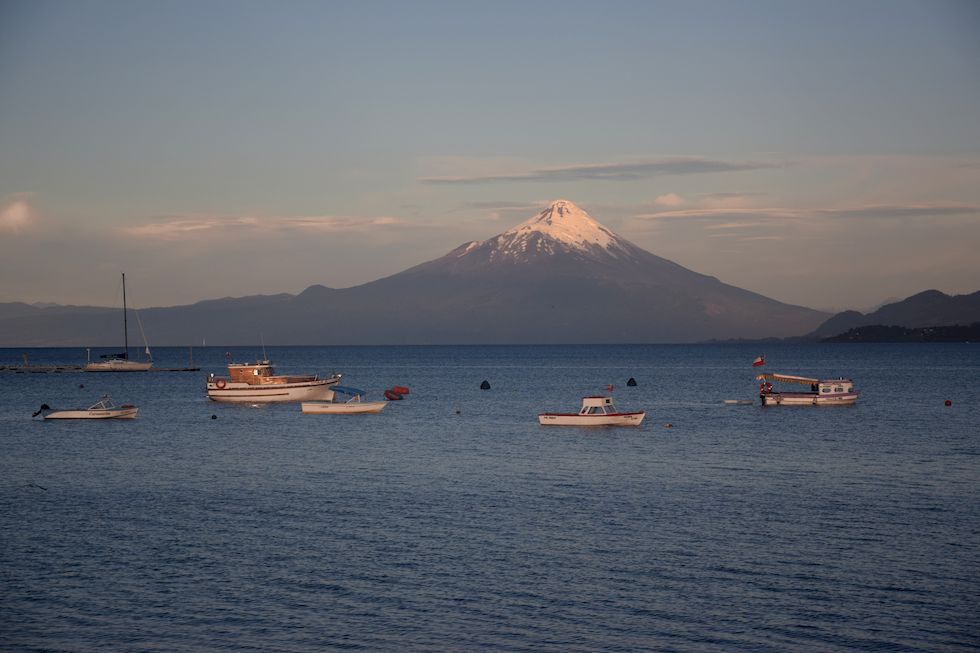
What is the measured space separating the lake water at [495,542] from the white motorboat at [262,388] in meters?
31.3

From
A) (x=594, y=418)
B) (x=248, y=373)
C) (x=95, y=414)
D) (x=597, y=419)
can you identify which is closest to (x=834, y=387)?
(x=597, y=419)

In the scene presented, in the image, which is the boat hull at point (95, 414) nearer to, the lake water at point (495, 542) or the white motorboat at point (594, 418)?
the lake water at point (495, 542)

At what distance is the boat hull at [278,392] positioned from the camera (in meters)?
105

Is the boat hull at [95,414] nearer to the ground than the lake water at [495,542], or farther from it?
farther from it

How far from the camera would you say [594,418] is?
254 feet

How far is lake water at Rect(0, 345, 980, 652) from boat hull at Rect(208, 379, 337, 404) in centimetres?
3119

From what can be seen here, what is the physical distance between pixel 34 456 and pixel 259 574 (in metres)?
37.2

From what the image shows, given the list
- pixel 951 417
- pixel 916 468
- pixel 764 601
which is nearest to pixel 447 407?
pixel 951 417

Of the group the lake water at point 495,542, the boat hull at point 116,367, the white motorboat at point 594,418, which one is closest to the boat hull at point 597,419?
the white motorboat at point 594,418

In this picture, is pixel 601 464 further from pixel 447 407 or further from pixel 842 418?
pixel 447 407

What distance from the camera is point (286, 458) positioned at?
60969 millimetres

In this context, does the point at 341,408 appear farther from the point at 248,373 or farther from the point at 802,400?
the point at 802,400

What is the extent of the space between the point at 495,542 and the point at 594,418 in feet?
138

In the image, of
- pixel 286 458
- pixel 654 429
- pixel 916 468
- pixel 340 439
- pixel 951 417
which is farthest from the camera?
pixel 951 417
